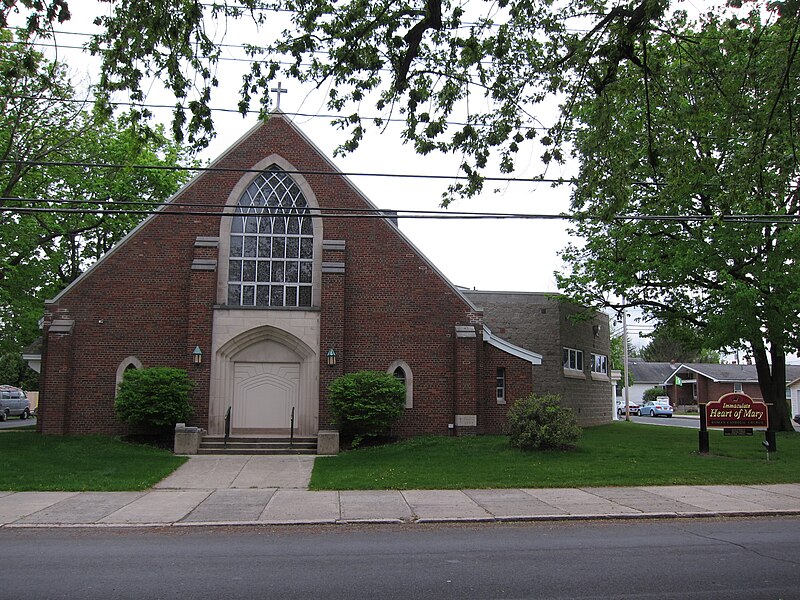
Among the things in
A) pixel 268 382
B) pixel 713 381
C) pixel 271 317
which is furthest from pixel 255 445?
pixel 713 381

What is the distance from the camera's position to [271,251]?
20156mm

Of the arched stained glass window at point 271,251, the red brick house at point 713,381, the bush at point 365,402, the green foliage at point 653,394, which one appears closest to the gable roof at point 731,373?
the red brick house at point 713,381

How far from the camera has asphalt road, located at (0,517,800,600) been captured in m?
6.34

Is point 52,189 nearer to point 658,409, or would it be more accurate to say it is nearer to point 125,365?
point 125,365

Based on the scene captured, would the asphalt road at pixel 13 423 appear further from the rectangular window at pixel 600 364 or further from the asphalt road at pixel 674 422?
the asphalt road at pixel 674 422

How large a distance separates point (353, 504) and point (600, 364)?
22.1 metres

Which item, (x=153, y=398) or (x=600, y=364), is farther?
(x=600, y=364)

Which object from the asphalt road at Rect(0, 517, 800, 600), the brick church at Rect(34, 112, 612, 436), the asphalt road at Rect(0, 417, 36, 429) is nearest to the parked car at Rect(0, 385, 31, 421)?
the asphalt road at Rect(0, 417, 36, 429)

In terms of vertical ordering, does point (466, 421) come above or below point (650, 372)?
below

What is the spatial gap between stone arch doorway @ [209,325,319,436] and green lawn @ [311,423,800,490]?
8.81 ft

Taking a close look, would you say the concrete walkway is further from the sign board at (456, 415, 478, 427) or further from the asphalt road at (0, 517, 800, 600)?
the sign board at (456, 415, 478, 427)

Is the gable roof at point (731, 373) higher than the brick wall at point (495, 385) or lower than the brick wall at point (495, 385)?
higher

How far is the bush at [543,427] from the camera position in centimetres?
1664

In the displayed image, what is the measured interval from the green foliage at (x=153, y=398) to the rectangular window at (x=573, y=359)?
14.9m
